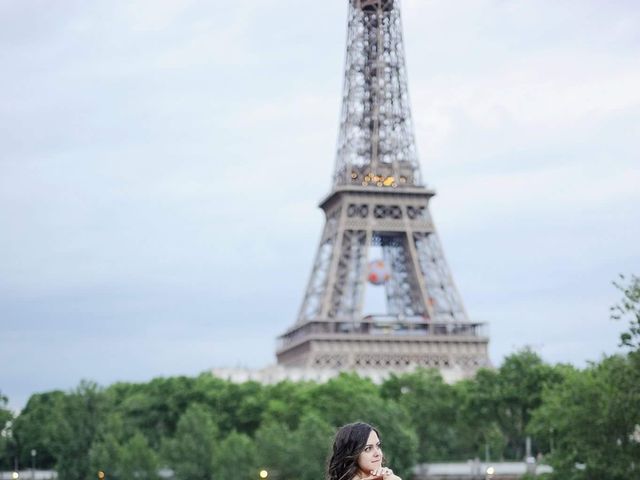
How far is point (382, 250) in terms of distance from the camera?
10631cm

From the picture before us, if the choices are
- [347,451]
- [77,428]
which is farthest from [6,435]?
[347,451]

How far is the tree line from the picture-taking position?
51.3 m

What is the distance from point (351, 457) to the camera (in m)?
6.73

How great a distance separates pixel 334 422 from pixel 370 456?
3039 inches

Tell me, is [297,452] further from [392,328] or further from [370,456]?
[370,456]

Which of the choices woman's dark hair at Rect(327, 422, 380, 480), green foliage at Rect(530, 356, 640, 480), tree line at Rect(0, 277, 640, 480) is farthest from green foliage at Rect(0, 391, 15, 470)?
woman's dark hair at Rect(327, 422, 380, 480)

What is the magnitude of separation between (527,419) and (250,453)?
2209cm

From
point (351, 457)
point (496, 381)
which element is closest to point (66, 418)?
point (496, 381)

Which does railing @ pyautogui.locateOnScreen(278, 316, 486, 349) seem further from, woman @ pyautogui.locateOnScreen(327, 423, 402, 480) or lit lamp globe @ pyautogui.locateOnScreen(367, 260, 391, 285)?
woman @ pyautogui.locateOnScreen(327, 423, 402, 480)

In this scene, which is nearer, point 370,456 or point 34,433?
point 370,456

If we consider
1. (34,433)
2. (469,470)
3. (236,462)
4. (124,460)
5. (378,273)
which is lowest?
(469,470)

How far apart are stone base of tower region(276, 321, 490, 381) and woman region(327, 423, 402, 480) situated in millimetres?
95097

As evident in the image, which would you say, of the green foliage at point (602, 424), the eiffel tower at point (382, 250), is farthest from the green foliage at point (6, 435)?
the green foliage at point (602, 424)

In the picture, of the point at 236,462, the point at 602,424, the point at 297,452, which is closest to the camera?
the point at 602,424
